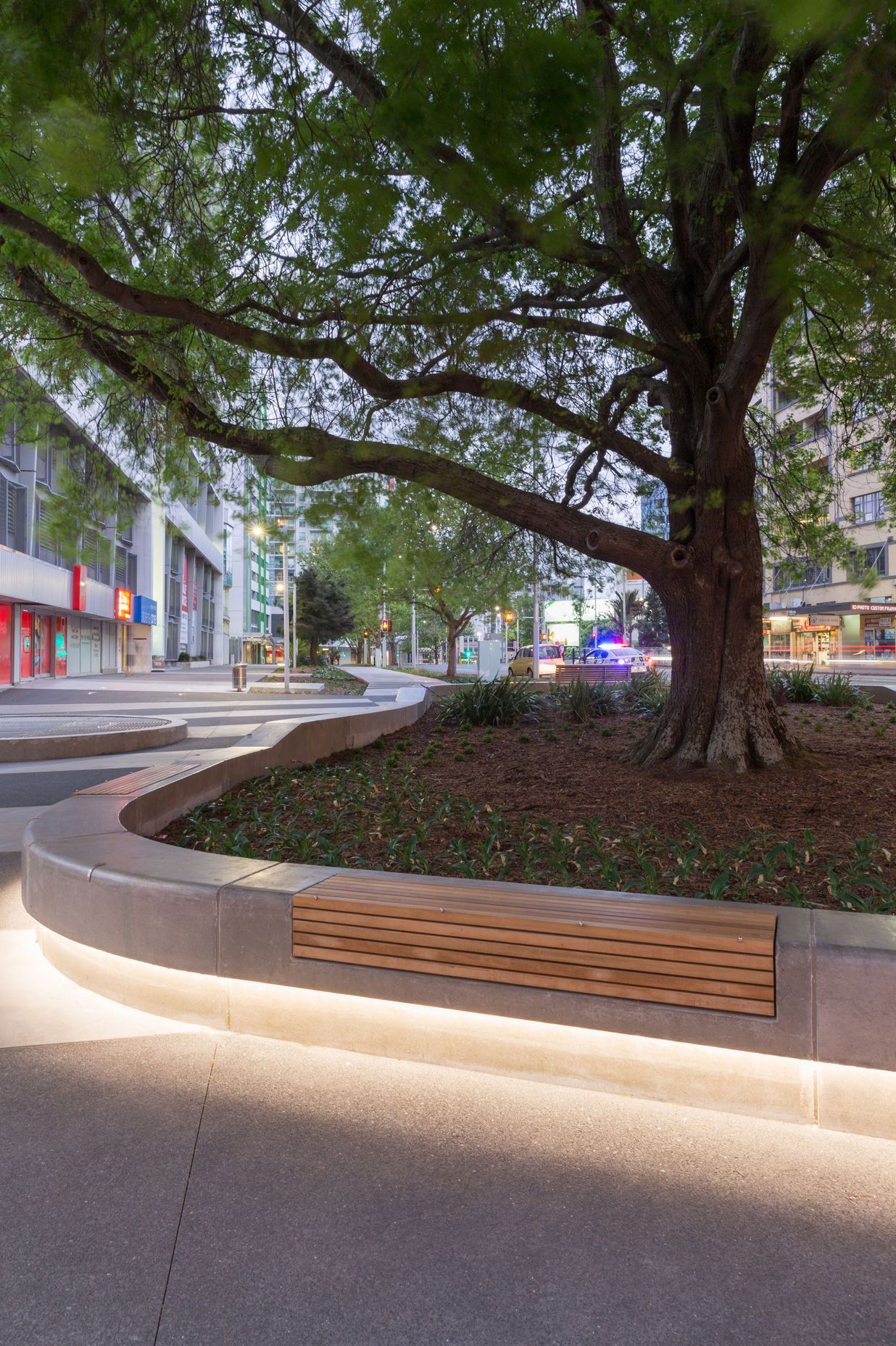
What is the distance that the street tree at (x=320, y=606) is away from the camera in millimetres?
50156

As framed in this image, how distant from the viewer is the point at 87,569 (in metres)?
39.1

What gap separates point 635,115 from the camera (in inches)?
307

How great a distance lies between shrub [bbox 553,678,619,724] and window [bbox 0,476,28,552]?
73.7 ft

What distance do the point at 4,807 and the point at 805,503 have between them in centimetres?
926

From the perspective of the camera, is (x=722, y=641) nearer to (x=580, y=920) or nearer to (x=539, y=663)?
(x=580, y=920)

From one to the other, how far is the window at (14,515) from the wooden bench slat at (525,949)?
28957 millimetres

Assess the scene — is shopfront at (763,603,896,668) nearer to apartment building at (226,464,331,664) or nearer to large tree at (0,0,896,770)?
apartment building at (226,464,331,664)

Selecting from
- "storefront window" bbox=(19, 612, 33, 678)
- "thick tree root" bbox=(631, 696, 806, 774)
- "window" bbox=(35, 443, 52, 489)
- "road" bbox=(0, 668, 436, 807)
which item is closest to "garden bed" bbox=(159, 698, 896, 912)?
"thick tree root" bbox=(631, 696, 806, 774)

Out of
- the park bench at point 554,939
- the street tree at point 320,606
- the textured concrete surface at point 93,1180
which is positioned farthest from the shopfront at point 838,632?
the textured concrete surface at point 93,1180

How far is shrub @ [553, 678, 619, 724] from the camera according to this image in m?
12.4

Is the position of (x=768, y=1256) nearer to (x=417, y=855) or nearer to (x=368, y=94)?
(x=417, y=855)

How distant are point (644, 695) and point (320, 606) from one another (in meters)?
38.4

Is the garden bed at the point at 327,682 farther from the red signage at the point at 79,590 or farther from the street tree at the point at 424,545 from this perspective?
the street tree at the point at 424,545

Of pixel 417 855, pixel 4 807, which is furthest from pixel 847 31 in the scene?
pixel 4 807
